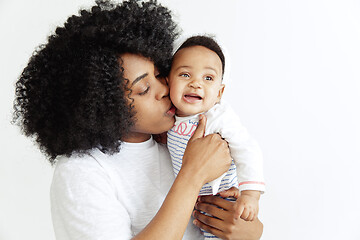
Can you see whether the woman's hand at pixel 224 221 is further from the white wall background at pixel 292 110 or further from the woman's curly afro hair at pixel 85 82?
the white wall background at pixel 292 110

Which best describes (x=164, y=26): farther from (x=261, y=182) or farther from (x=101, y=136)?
(x=261, y=182)

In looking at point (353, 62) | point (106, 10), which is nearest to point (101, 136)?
point (106, 10)

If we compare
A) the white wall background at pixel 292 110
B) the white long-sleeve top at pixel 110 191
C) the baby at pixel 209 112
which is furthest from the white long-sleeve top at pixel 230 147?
the white wall background at pixel 292 110

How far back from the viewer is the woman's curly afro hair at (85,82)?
1.39 meters

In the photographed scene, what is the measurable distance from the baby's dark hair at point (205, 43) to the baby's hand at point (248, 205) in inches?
22.1

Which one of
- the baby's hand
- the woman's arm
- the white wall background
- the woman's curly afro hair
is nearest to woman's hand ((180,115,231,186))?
the woman's arm

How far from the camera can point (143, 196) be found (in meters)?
1.49

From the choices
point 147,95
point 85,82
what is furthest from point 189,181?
point 85,82

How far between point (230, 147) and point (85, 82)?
61 centimetres

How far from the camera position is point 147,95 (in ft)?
4.77

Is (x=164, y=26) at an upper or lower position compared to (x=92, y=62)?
upper

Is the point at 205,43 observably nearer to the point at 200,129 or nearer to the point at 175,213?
A: the point at 200,129

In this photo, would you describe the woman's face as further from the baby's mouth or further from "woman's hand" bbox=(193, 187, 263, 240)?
"woman's hand" bbox=(193, 187, 263, 240)

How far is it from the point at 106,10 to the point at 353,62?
1855 millimetres
